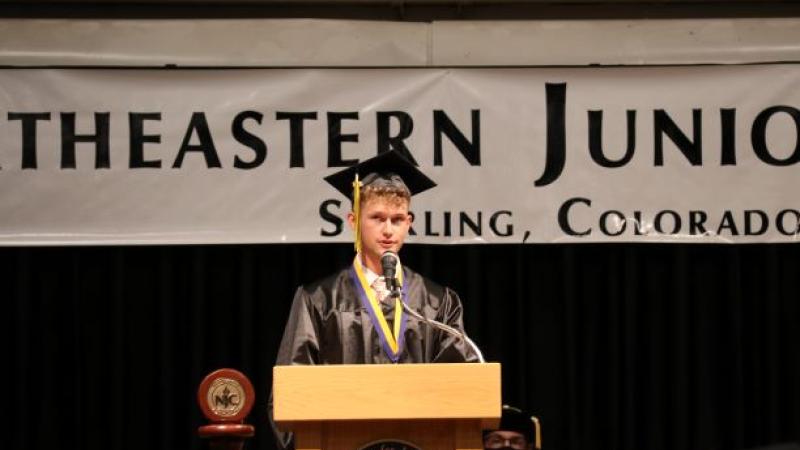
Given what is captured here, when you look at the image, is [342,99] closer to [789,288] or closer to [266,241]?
[266,241]

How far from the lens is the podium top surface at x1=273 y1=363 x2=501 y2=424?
3229 millimetres

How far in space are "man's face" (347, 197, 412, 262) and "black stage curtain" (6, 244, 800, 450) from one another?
1.65 metres

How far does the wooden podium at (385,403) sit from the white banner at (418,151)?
2.22 meters

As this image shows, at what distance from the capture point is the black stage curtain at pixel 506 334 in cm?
582

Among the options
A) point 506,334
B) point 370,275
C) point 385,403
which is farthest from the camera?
point 506,334

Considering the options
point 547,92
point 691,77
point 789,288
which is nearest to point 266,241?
Result: point 547,92

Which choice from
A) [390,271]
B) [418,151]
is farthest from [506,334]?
[390,271]

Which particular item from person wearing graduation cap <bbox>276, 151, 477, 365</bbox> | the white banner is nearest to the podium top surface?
person wearing graduation cap <bbox>276, 151, 477, 365</bbox>

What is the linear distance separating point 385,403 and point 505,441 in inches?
49.9

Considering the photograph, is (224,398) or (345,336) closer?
(224,398)

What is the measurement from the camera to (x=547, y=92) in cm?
562

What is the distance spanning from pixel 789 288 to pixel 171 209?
260 centimetres

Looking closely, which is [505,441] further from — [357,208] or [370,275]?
[357,208]

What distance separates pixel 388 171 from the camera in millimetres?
4359
